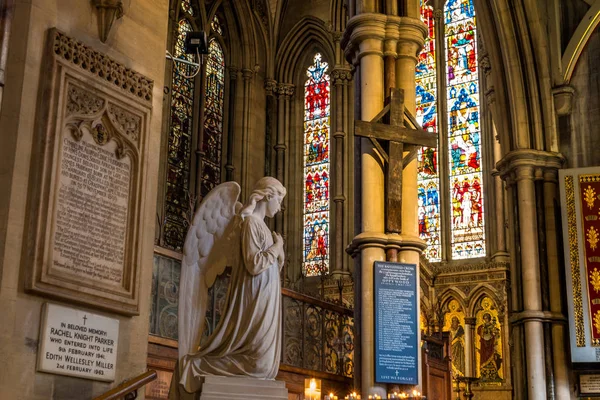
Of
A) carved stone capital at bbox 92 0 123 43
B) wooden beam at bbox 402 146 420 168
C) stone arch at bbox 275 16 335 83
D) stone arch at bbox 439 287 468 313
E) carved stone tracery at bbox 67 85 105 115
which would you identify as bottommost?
carved stone tracery at bbox 67 85 105 115

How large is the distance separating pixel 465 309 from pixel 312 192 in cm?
487

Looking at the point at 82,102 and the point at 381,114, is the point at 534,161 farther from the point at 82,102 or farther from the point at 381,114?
the point at 82,102

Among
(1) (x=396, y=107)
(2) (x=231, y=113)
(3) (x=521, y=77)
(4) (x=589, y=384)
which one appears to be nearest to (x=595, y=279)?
(4) (x=589, y=384)

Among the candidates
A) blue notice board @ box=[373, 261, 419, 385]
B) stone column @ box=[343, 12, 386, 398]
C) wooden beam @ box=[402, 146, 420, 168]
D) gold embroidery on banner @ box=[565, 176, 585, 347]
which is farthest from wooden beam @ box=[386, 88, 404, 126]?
gold embroidery on banner @ box=[565, 176, 585, 347]

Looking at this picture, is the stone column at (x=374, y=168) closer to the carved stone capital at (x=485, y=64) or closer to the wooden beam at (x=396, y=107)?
the wooden beam at (x=396, y=107)

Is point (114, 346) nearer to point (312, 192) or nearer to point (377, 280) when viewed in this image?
point (377, 280)

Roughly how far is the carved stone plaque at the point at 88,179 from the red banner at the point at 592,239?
8562 mm

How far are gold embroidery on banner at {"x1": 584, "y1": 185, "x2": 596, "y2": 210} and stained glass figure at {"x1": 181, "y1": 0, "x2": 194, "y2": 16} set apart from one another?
990cm

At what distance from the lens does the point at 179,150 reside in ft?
60.9

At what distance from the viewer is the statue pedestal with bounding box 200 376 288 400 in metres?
5.82

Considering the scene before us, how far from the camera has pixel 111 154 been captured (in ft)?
19.0

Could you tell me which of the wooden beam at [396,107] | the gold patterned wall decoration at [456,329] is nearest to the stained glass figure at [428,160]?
the gold patterned wall decoration at [456,329]

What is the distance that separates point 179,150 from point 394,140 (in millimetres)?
9022

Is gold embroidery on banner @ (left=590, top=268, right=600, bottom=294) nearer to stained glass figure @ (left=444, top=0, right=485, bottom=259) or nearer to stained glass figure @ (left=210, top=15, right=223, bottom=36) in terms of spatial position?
stained glass figure @ (left=444, top=0, right=485, bottom=259)
